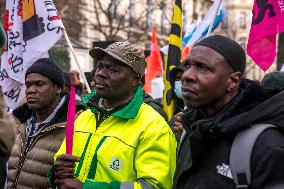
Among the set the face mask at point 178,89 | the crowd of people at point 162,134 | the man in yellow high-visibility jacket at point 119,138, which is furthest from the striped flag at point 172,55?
the man in yellow high-visibility jacket at point 119,138

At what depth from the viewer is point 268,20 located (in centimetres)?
512

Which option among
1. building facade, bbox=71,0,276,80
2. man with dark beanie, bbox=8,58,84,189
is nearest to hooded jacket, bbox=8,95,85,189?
man with dark beanie, bbox=8,58,84,189

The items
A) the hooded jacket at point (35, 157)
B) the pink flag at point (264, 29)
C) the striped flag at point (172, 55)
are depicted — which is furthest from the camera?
the striped flag at point (172, 55)

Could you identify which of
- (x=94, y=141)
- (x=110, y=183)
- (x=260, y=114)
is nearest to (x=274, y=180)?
(x=260, y=114)

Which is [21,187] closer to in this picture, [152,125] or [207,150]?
[152,125]

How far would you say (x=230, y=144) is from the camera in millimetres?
2729

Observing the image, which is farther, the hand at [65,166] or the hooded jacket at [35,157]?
the hooded jacket at [35,157]

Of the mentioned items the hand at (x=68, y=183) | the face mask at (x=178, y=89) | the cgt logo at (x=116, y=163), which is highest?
the cgt logo at (x=116, y=163)

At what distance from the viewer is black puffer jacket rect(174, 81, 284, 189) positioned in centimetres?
261

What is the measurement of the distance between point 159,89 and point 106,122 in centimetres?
745

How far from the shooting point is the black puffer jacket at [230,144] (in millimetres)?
2607

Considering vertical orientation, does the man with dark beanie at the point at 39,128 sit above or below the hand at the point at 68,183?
below

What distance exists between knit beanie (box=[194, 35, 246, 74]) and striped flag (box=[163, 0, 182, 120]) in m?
2.36

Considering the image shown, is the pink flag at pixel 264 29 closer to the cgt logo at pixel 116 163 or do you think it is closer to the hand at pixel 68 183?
the cgt logo at pixel 116 163
